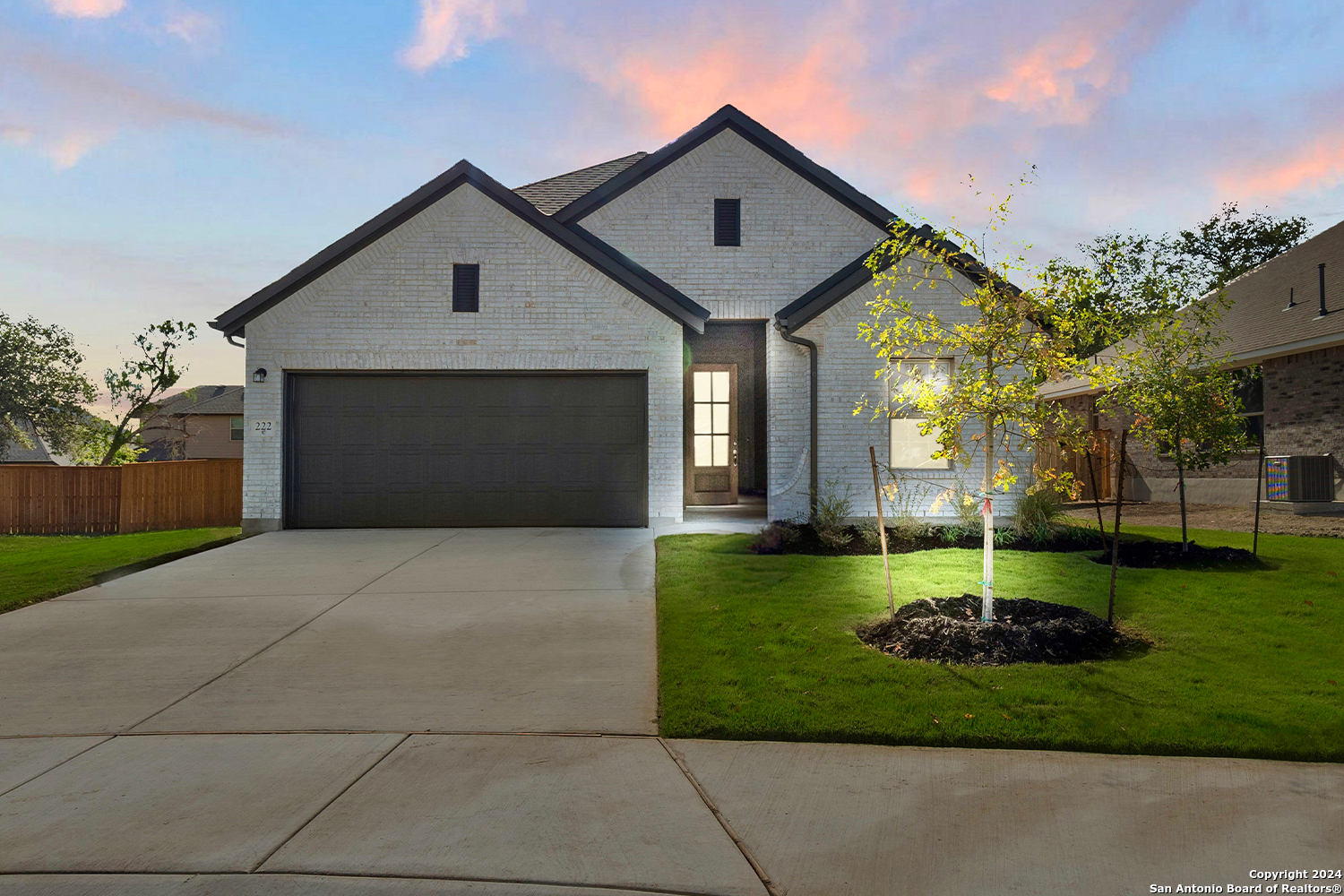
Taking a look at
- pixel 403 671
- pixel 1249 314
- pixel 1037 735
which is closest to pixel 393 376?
pixel 403 671

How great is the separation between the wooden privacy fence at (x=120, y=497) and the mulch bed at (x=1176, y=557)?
15.8 meters

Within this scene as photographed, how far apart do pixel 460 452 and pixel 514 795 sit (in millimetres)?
A: 10132

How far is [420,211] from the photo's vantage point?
13.4 metres

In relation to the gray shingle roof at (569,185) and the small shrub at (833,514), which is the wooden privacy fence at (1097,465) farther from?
the gray shingle roof at (569,185)

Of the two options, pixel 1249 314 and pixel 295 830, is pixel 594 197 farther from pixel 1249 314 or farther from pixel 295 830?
pixel 1249 314

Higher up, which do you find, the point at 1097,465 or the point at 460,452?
the point at 460,452

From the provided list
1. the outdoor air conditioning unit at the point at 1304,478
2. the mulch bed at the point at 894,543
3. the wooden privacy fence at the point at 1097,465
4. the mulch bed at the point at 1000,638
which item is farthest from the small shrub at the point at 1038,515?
the outdoor air conditioning unit at the point at 1304,478

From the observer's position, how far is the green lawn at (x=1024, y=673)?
15.5 ft

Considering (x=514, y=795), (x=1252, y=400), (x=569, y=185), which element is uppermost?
(x=569, y=185)

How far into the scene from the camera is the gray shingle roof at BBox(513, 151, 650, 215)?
1652 centimetres

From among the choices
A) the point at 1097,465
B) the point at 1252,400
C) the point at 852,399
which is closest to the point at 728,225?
A: the point at 852,399

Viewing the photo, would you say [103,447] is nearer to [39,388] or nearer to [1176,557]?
[39,388]

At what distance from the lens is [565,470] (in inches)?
533

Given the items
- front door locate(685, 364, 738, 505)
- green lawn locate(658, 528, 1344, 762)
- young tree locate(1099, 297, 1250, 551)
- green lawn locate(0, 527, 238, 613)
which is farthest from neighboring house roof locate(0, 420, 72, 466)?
young tree locate(1099, 297, 1250, 551)
